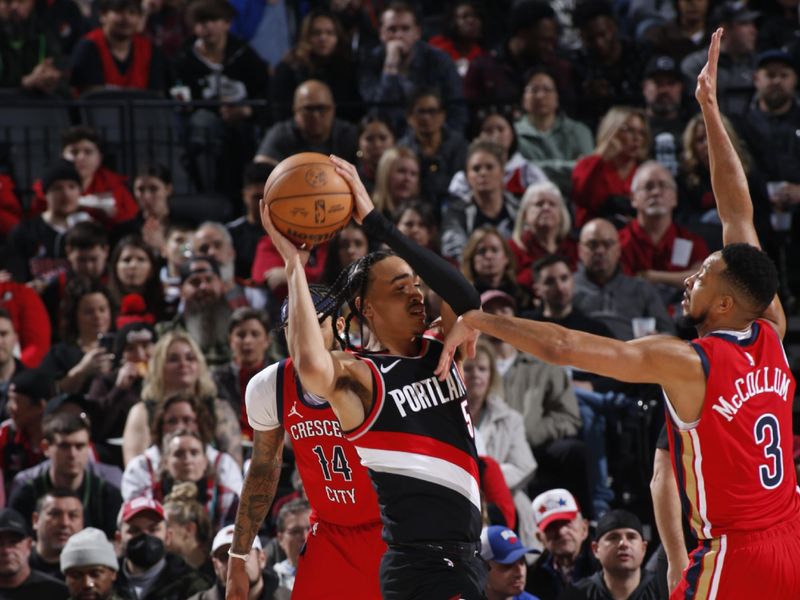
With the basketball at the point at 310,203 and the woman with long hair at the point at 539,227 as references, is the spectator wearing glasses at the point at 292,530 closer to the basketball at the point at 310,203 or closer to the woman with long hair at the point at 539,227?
the basketball at the point at 310,203

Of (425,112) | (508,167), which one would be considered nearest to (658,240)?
(508,167)

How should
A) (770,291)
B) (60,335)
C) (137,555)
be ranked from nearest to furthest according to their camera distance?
1. (770,291)
2. (137,555)
3. (60,335)

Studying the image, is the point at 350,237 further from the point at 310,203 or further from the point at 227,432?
the point at 310,203

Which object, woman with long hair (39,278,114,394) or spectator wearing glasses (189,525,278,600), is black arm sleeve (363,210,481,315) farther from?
woman with long hair (39,278,114,394)

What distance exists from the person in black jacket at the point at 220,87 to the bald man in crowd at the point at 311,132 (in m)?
0.68

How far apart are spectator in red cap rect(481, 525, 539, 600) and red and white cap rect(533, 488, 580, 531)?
49 cm

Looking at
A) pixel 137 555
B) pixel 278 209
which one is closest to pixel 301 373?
pixel 278 209

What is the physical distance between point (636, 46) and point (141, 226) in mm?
5235

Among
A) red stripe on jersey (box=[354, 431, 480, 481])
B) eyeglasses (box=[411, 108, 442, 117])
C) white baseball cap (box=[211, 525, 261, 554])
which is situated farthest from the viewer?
eyeglasses (box=[411, 108, 442, 117])

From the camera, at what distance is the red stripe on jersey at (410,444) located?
5.53 m

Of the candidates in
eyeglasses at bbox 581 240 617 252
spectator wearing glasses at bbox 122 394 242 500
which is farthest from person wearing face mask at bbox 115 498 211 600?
eyeglasses at bbox 581 240 617 252

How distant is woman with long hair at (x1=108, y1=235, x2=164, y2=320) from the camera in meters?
11.2

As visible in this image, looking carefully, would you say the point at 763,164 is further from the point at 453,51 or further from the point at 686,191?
the point at 453,51

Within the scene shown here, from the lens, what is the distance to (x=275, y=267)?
11398 mm
